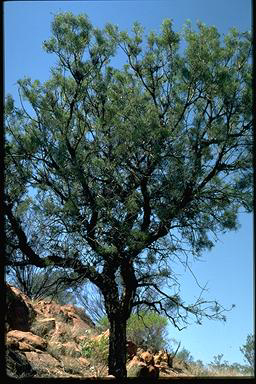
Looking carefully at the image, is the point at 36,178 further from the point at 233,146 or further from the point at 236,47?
the point at 236,47

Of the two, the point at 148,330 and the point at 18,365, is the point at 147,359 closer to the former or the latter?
the point at 18,365

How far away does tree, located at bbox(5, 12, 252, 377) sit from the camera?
9.40m

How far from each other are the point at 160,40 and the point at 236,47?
128cm

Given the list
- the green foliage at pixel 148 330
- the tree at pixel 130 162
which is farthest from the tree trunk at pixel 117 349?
the green foliage at pixel 148 330

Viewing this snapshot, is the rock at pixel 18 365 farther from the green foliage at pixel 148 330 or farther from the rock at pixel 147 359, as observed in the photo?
the green foliage at pixel 148 330

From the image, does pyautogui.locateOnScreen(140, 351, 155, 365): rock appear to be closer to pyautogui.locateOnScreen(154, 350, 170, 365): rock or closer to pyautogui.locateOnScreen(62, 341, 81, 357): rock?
pyautogui.locateOnScreen(62, 341, 81, 357): rock

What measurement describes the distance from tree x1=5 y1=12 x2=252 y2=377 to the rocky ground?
657mm

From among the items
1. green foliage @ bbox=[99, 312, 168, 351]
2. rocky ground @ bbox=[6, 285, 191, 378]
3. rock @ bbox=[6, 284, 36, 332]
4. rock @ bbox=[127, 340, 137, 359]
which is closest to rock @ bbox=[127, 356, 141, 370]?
rocky ground @ bbox=[6, 285, 191, 378]

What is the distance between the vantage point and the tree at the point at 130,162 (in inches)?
370

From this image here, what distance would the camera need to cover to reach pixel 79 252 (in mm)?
9617

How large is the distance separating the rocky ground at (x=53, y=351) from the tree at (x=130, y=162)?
66cm

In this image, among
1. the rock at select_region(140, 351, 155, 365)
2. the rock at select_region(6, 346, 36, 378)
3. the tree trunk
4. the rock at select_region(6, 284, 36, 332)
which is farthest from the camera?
the rock at select_region(6, 284, 36, 332)

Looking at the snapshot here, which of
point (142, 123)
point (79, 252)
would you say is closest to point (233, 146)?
point (142, 123)

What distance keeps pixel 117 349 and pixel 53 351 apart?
1.13 metres
